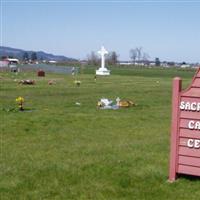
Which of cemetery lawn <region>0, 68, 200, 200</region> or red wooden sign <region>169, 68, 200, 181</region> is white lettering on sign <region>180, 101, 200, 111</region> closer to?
red wooden sign <region>169, 68, 200, 181</region>

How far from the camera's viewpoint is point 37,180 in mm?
8062

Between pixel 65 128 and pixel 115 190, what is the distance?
7165 mm

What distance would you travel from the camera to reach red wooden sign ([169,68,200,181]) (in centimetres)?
770

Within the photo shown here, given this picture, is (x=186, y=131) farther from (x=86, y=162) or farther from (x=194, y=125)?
(x=86, y=162)

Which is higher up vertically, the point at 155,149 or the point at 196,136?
the point at 196,136

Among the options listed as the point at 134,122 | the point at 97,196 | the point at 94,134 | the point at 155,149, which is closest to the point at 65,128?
the point at 94,134

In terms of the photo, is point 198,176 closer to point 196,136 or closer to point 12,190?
point 196,136

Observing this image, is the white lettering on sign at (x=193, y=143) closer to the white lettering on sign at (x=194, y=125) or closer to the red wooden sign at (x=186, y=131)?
the red wooden sign at (x=186, y=131)

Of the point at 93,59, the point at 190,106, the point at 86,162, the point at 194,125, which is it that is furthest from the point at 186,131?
the point at 93,59

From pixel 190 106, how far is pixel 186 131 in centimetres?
37

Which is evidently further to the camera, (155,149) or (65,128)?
(65,128)

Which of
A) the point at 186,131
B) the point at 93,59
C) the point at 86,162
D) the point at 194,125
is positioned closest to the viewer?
the point at 194,125

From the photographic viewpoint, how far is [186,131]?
784 centimetres

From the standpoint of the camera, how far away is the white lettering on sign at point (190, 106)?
25.2 ft
